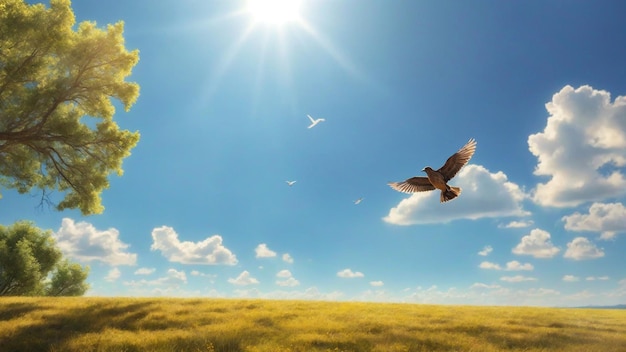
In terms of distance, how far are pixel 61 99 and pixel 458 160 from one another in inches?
897

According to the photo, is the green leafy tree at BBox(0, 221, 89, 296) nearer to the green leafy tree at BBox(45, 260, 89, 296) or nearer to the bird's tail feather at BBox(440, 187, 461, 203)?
the green leafy tree at BBox(45, 260, 89, 296)

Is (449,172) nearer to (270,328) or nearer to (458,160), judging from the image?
(458,160)

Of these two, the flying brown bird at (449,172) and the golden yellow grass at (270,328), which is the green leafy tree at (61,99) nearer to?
the golden yellow grass at (270,328)

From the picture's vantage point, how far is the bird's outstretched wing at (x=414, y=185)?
48.5 ft

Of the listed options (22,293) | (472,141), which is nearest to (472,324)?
(472,141)

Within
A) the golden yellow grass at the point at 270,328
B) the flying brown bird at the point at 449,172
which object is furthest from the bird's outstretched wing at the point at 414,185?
the golden yellow grass at the point at 270,328

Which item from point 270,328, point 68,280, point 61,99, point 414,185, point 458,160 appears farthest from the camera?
point 68,280

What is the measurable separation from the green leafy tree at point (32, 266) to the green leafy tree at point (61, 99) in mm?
17843

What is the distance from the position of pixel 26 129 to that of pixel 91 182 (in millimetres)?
4781

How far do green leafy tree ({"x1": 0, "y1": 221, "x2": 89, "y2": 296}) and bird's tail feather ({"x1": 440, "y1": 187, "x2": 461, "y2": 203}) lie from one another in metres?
44.0

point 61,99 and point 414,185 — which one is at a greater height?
point 61,99

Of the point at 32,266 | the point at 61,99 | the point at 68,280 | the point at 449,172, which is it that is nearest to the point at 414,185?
the point at 449,172

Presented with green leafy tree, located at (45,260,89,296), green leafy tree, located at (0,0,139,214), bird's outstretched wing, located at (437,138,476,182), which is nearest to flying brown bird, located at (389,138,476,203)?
bird's outstretched wing, located at (437,138,476,182)

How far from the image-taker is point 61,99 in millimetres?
24547
